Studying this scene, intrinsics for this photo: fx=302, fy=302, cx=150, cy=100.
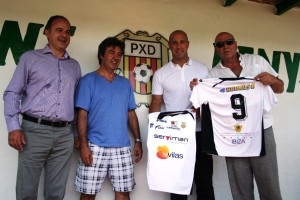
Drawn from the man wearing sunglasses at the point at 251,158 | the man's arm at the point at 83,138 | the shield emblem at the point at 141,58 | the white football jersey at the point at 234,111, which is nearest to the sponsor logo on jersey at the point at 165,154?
the white football jersey at the point at 234,111

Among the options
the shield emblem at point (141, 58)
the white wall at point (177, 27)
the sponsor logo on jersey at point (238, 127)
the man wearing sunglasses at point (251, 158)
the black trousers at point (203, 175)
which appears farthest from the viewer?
the shield emblem at point (141, 58)

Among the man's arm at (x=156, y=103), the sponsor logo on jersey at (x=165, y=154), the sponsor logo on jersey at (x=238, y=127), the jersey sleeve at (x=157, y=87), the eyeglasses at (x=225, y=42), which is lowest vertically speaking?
the sponsor logo on jersey at (x=165, y=154)

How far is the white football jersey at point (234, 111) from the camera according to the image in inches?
101

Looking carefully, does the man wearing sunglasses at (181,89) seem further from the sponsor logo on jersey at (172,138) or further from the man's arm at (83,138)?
the man's arm at (83,138)

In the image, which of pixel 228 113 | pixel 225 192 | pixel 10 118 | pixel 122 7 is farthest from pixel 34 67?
pixel 225 192

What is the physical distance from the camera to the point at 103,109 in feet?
8.89

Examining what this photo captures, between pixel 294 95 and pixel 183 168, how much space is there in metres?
2.26

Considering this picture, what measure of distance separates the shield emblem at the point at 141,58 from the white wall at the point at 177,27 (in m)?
0.08

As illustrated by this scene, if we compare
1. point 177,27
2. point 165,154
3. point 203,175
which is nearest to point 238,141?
point 203,175

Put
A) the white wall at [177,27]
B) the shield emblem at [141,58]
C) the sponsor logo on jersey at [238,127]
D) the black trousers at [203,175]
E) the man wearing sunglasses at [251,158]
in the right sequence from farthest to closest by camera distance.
Answer: the shield emblem at [141,58] < the white wall at [177,27] < the black trousers at [203,175] < the sponsor logo on jersey at [238,127] < the man wearing sunglasses at [251,158]

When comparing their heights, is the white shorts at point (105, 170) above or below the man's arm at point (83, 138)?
below

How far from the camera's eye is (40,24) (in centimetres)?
303

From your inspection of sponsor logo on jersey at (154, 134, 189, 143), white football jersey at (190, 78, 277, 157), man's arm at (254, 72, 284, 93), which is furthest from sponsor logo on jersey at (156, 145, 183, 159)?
man's arm at (254, 72, 284, 93)

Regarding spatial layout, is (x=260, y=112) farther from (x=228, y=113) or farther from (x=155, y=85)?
(x=155, y=85)
